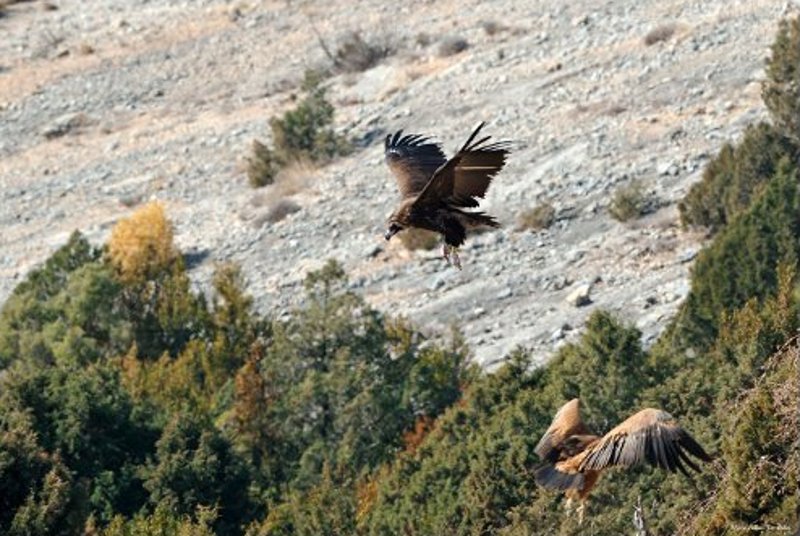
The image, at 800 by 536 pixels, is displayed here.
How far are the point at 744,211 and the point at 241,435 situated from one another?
8552mm

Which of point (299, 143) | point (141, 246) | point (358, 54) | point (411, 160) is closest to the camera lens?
point (411, 160)

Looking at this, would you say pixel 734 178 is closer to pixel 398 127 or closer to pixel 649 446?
pixel 398 127

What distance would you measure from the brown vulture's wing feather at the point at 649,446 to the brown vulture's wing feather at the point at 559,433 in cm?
98

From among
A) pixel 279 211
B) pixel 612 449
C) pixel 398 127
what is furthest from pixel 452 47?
pixel 612 449

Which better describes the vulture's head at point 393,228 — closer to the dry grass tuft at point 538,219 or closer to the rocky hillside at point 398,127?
the rocky hillside at point 398,127

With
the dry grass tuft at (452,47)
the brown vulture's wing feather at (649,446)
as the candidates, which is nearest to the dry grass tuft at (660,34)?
the dry grass tuft at (452,47)

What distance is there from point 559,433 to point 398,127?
3374 centimetres

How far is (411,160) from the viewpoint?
66.1 ft

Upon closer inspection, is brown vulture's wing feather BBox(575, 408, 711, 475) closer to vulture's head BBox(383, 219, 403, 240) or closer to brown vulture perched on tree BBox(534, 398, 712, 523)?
brown vulture perched on tree BBox(534, 398, 712, 523)

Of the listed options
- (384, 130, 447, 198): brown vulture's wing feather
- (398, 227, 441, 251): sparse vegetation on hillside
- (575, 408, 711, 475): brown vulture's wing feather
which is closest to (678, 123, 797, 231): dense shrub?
(398, 227, 441, 251): sparse vegetation on hillside

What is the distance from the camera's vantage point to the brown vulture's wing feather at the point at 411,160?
1950cm

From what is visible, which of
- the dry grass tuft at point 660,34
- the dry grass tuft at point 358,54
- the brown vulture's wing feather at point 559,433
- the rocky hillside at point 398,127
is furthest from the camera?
the dry grass tuft at point 358,54

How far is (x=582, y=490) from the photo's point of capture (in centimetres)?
1798

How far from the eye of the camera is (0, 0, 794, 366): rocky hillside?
139 ft
